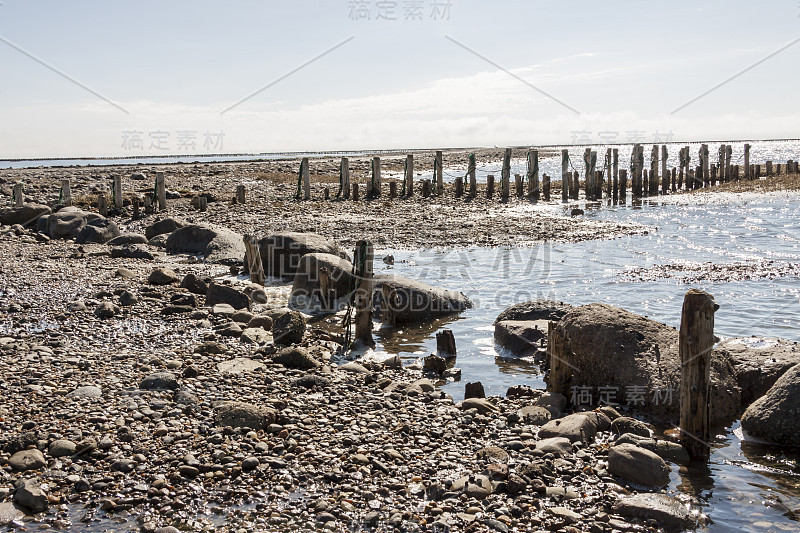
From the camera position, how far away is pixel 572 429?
7105 millimetres

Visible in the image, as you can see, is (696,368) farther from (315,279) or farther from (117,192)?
(117,192)

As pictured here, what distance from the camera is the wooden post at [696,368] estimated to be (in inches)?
270

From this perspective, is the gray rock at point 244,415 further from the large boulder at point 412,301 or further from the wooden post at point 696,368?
the large boulder at point 412,301

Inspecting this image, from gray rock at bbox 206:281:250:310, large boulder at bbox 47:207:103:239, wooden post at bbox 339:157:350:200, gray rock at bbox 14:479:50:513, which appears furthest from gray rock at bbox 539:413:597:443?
wooden post at bbox 339:157:350:200

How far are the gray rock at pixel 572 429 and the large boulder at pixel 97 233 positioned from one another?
17467 millimetres

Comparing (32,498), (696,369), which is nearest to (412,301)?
(696,369)

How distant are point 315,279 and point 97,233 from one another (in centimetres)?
1014

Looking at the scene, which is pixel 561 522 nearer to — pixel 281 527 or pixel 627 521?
pixel 627 521

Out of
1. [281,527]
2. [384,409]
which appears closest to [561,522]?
[281,527]

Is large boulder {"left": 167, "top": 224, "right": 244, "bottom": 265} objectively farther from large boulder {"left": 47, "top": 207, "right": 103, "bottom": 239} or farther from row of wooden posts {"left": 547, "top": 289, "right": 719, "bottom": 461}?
row of wooden posts {"left": 547, "top": 289, "right": 719, "bottom": 461}

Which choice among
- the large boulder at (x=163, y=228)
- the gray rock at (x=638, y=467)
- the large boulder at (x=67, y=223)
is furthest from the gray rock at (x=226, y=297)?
the large boulder at (x=67, y=223)

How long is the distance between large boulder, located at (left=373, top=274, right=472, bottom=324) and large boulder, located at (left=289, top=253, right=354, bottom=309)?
38.6 inches

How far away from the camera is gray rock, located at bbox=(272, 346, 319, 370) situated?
923 cm

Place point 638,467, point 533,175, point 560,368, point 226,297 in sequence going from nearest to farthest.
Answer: point 638,467
point 560,368
point 226,297
point 533,175
